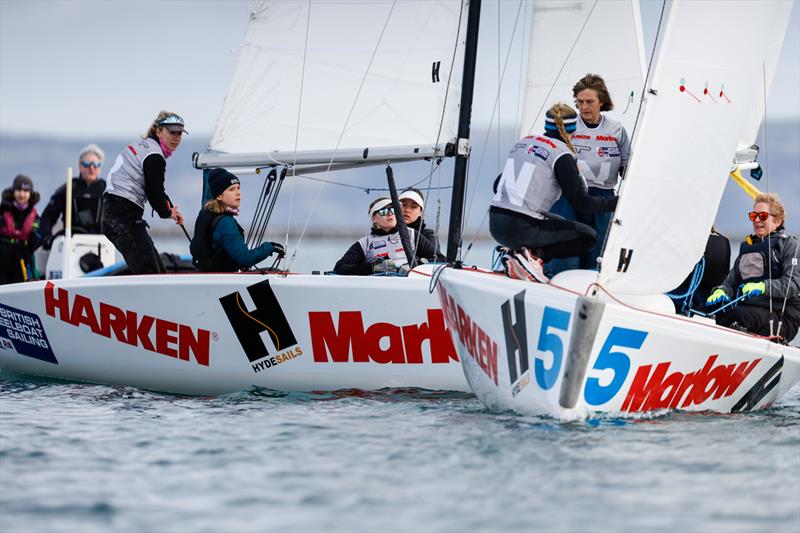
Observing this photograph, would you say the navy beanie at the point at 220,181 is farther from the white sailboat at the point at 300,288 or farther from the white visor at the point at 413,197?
the white visor at the point at 413,197

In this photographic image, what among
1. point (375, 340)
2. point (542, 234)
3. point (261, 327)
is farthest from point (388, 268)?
point (542, 234)

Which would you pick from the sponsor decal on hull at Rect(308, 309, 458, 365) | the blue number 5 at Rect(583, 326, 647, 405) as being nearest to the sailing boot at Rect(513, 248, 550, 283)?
the blue number 5 at Rect(583, 326, 647, 405)

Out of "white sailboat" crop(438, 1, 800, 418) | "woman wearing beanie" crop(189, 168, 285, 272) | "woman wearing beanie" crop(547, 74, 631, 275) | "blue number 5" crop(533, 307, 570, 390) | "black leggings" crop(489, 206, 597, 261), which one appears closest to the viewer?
"blue number 5" crop(533, 307, 570, 390)

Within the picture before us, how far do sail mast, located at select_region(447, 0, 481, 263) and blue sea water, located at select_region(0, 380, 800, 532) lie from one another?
220cm

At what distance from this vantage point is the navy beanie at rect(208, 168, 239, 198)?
7699 millimetres

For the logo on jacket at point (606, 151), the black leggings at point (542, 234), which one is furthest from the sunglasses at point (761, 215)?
the black leggings at point (542, 234)

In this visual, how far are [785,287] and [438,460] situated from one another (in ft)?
11.4

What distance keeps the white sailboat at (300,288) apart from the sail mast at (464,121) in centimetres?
1

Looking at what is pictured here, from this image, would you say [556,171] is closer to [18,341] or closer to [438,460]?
[438,460]

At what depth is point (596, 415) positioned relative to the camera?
17.3 feet

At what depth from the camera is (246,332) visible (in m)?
7.41

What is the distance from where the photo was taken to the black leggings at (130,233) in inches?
315

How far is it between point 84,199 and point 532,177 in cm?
671

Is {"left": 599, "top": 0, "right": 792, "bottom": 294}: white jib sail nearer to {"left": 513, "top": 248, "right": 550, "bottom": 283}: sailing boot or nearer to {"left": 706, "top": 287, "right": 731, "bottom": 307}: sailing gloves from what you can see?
{"left": 513, "top": 248, "right": 550, "bottom": 283}: sailing boot
